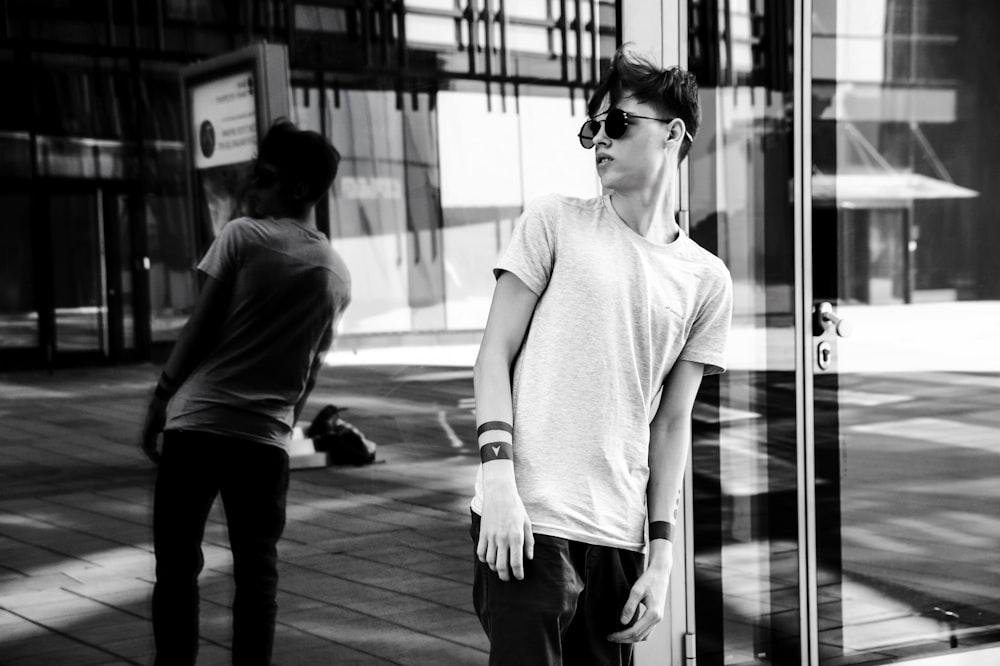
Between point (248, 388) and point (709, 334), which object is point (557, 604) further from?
point (248, 388)

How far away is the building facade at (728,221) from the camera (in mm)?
3223

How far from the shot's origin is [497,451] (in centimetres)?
206

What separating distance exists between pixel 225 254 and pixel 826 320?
6.31ft

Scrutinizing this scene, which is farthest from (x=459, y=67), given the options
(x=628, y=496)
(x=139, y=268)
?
(x=628, y=496)

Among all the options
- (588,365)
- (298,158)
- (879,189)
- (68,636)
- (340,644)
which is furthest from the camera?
(879,189)

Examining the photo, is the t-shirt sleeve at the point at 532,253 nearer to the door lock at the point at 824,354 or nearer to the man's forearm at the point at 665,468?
the man's forearm at the point at 665,468

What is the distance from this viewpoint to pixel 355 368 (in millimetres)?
3580

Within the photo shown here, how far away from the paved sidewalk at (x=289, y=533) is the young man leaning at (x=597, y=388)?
146 centimetres

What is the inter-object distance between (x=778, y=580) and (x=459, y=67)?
1.92 metres

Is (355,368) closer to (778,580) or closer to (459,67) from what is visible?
(459,67)

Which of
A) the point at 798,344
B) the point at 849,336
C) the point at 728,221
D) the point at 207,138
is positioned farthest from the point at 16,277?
the point at 849,336

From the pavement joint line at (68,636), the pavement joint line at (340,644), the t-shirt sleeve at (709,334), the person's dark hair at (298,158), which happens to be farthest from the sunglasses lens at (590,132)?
the pavement joint line at (68,636)

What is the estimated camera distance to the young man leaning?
81.9 inches

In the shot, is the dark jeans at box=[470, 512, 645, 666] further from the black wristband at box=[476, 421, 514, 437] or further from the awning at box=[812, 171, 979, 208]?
the awning at box=[812, 171, 979, 208]
